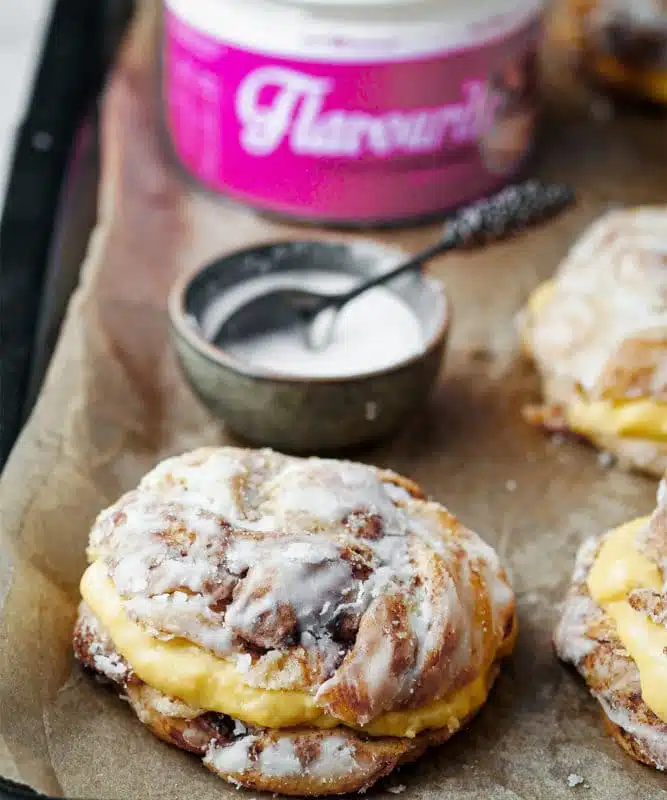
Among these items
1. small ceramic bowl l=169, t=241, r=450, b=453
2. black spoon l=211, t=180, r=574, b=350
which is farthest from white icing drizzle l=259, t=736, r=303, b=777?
black spoon l=211, t=180, r=574, b=350

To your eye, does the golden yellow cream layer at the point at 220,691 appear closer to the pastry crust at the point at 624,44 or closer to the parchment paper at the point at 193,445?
the parchment paper at the point at 193,445

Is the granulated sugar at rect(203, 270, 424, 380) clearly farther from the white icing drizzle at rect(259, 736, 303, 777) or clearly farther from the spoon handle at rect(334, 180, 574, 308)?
the white icing drizzle at rect(259, 736, 303, 777)

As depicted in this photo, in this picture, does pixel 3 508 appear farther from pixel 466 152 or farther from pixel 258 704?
pixel 466 152

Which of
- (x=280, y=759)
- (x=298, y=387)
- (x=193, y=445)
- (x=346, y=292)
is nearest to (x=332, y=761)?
(x=280, y=759)

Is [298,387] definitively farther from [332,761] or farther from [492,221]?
[332,761]

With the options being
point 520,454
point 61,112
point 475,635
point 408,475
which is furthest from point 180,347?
point 61,112

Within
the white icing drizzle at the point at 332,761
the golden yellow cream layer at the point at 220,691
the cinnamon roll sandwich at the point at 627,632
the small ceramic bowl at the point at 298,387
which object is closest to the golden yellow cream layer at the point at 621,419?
the small ceramic bowl at the point at 298,387

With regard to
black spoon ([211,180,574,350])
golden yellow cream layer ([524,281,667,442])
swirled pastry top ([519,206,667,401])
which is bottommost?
golden yellow cream layer ([524,281,667,442])

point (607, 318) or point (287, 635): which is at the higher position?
point (287, 635)
